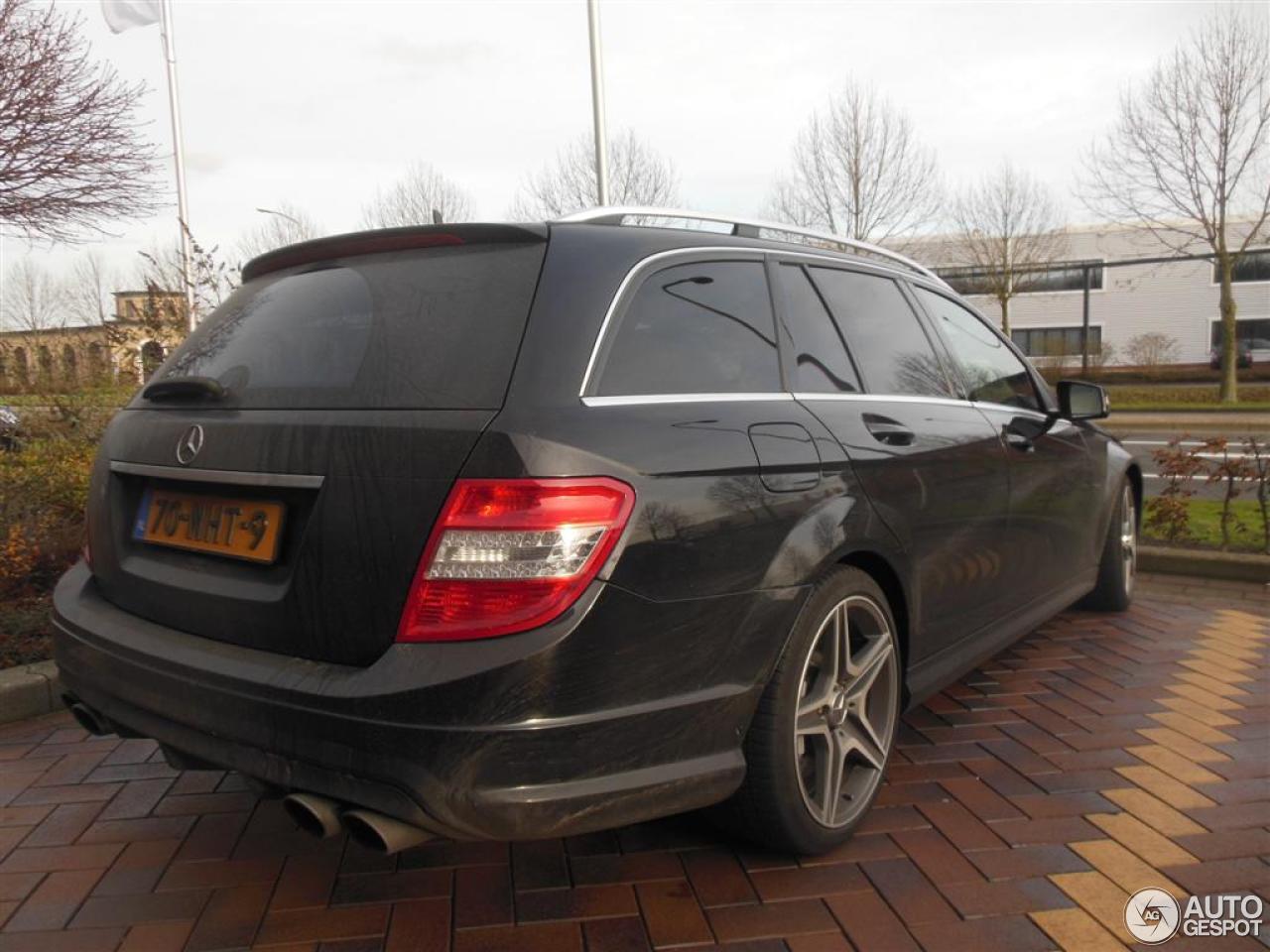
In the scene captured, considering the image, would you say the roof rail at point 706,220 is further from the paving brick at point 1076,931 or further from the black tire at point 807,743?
the paving brick at point 1076,931

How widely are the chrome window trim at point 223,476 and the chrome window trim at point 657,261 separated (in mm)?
602

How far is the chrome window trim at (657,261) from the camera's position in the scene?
1994 mm

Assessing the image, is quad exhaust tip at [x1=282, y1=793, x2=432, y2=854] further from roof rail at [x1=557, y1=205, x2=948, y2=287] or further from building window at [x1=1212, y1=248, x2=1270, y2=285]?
building window at [x1=1212, y1=248, x2=1270, y2=285]

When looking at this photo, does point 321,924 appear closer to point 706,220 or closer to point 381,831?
point 381,831

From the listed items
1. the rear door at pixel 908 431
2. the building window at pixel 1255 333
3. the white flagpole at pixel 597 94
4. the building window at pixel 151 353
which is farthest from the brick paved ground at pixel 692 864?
the building window at pixel 1255 333

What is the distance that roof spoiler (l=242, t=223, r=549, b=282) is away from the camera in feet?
7.16

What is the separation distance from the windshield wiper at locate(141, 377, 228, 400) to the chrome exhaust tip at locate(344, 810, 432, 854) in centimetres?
108

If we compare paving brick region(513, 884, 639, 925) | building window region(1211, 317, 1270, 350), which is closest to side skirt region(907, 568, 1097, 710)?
paving brick region(513, 884, 639, 925)

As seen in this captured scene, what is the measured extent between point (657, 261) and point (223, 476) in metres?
1.12

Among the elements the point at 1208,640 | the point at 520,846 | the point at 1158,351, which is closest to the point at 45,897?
the point at 520,846

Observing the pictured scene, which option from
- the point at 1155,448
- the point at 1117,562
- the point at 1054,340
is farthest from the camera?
the point at 1054,340

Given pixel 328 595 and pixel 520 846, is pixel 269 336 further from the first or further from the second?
pixel 520 846

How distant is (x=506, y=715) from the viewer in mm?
1750

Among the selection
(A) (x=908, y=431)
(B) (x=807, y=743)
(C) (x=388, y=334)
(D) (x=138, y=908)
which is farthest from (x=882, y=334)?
(D) (x=138, y=908)
